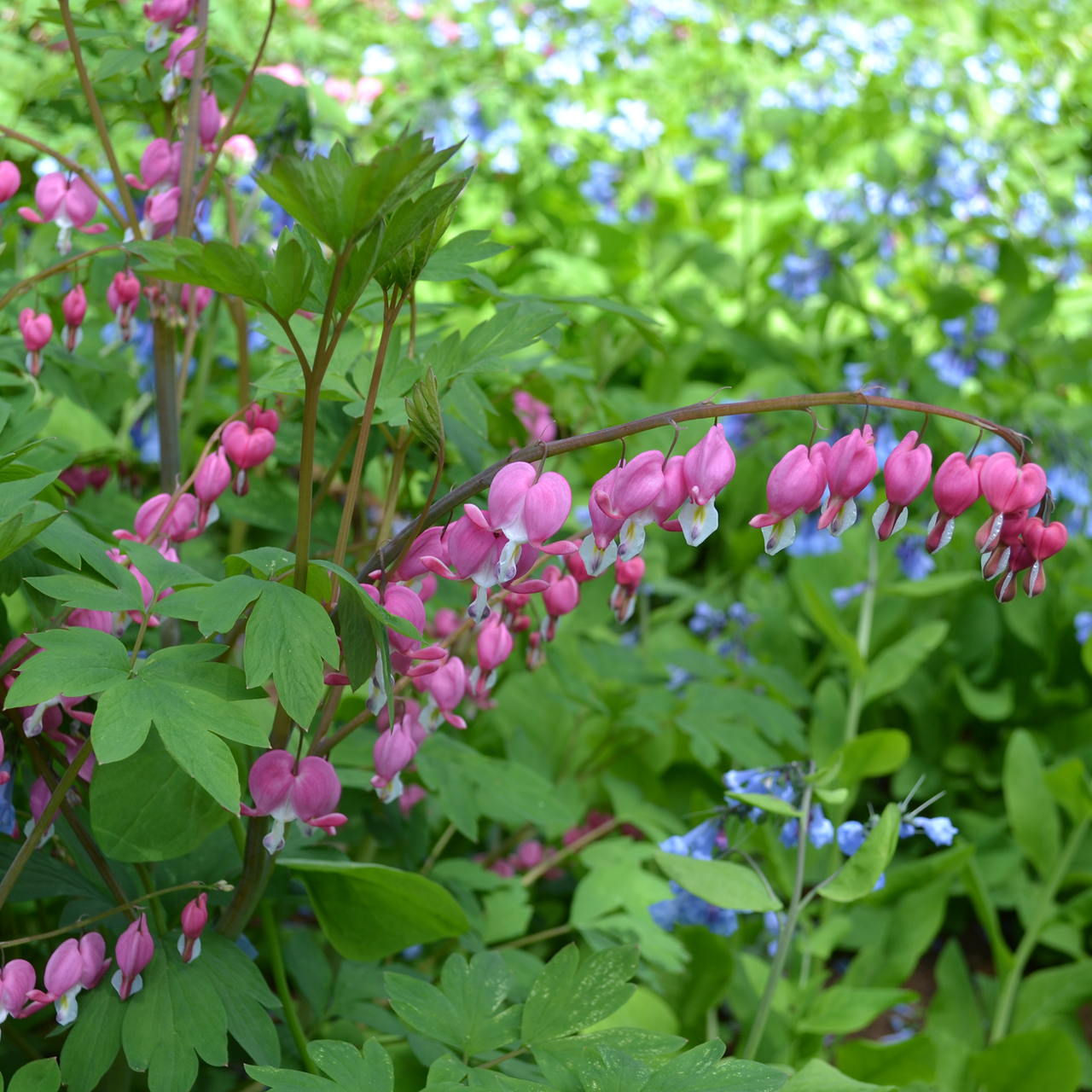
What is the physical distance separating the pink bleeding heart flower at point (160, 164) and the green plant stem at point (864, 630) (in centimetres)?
170

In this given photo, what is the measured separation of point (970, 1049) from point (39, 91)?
2343mm

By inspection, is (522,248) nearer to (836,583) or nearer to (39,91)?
(836,583)

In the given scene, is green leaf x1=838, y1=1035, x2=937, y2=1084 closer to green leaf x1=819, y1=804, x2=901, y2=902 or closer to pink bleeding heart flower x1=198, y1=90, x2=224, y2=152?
green leaf x1=819, y1=804, x2=901, y2=902

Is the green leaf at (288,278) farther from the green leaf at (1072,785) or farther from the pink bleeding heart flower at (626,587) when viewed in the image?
the green leaf at (1072,785)

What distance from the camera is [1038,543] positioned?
944 mm

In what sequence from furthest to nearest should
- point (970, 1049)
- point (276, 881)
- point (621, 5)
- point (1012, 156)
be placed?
point (621, 5), point (1012, 156), point (970, 1049), point (276, 881)

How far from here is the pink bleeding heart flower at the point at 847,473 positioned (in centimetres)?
91

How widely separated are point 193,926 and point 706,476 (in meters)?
0.66

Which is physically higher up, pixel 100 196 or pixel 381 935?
pixel 100 196

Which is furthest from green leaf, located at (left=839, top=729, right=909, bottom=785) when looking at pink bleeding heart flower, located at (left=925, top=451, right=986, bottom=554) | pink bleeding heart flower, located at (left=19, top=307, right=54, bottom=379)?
pink bleeding heart flower, located at (left=19, top=307, right=54, bottom=379)

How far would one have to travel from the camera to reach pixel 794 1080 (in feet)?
3.78

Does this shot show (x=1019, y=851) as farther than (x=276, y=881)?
Yes

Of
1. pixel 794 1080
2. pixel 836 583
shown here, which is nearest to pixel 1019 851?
pixel 836 583

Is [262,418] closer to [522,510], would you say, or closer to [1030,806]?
[522,510]
